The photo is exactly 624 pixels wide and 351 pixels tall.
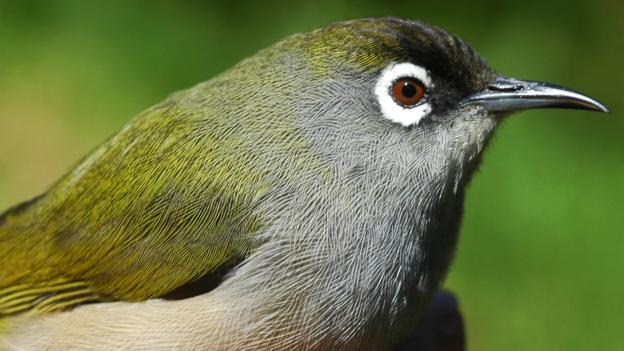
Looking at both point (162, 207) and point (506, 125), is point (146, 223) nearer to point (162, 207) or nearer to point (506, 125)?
point (162, 207)

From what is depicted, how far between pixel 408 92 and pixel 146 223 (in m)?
1.16

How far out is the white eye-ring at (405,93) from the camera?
381 cm

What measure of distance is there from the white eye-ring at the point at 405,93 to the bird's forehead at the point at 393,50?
4 centimetres

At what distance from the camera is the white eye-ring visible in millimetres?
3807

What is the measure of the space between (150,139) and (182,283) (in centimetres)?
66

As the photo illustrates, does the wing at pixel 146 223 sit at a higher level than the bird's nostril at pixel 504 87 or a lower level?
lower

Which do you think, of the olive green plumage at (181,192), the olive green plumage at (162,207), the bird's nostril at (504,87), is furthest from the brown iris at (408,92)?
the olive green plumage at (162,207)

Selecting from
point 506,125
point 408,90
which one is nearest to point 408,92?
point 408,90

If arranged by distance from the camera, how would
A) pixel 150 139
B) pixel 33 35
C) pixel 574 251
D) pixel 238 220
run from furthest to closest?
pixel 33 35 < pixel 574 251 < pixel 150 139 < pixel 238 220

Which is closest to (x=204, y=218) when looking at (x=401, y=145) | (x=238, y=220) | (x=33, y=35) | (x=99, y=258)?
(x=238, y=220)

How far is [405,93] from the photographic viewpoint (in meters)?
3.81

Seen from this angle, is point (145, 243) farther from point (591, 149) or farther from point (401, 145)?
point (591, 149)

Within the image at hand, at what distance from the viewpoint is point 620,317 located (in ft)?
23.2

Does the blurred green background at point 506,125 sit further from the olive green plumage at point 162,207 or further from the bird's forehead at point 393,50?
the olive green plumage at point 162,207
